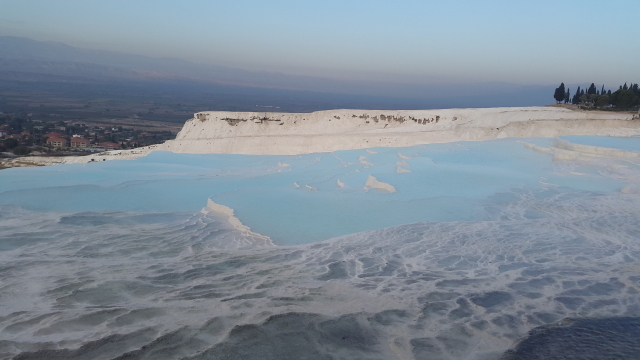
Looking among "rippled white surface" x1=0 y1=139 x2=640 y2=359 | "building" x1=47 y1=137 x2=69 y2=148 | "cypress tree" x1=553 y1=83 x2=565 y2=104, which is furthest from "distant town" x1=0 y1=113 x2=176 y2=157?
"cypress tree" x1=553 y1=83 x2=565 y2=104

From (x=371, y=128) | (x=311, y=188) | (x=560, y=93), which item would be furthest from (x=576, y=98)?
(x=311, y=188)

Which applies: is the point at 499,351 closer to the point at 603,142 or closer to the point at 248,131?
the point at 603,142

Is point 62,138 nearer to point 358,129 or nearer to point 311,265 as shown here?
point 358,129

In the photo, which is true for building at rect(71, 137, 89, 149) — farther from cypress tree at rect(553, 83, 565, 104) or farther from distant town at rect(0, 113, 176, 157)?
cypress tree at rect(553, 83, 565, 104)

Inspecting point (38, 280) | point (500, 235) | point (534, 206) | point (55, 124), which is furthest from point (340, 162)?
point (55, 124)

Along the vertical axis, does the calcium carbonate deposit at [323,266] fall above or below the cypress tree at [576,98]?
below

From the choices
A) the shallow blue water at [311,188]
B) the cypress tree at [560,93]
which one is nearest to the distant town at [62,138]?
the shallow blue water at [311,188]

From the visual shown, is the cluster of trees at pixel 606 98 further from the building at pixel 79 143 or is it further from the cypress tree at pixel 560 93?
the building at pixel 79 143
